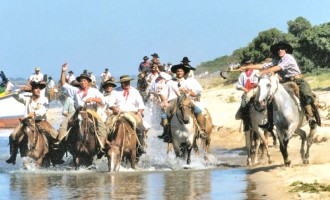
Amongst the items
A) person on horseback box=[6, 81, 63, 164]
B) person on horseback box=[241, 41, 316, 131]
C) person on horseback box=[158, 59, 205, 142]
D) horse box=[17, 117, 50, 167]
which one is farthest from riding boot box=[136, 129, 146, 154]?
person on horseback box=[241, 41, 316, 131]

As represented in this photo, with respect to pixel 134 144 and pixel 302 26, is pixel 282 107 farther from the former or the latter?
pixel 302 26

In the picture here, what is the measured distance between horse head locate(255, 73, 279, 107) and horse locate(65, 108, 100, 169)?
11.5ft

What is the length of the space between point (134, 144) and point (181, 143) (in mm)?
1024

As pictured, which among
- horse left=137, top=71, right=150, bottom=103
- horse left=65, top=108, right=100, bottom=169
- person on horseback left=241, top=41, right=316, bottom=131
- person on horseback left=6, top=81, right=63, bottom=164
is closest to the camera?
person on horseback left=241, top=41, right=316, bottom=131

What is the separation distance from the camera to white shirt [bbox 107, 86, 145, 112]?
1742 cm

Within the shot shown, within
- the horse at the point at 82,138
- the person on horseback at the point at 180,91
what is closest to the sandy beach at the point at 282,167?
the person on horseback at the point at 180,91

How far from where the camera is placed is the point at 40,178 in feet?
53.7

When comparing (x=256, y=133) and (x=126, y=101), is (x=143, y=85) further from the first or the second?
(x=126, y=101)

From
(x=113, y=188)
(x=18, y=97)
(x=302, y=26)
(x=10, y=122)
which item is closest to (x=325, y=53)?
(x=302, y=26)

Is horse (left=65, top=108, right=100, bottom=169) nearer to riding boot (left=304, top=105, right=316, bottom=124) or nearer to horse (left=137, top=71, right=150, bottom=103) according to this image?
riding boot (left=304, top=105, right=316, bottom=124)

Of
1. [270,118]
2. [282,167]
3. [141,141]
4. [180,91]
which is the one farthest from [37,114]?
[282,167]

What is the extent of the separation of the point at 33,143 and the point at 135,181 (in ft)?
10.6

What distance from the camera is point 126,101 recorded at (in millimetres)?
17469

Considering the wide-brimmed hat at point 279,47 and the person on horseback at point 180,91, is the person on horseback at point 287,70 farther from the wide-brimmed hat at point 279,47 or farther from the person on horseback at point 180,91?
the person on horseback at point 180,91
